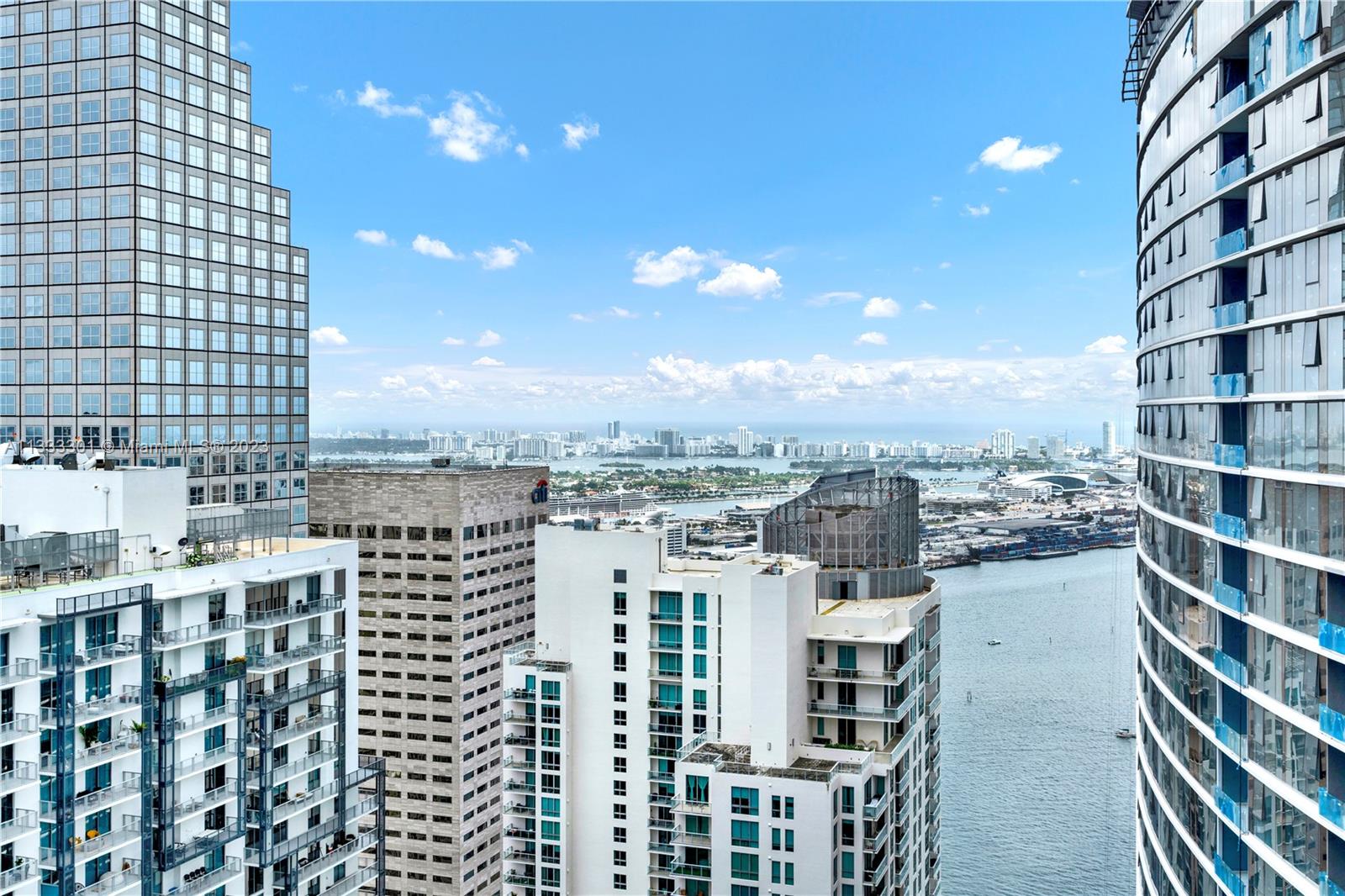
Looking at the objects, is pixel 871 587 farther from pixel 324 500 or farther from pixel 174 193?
pixel 324 500

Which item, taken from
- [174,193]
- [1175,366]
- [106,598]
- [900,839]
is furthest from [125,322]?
[1175,366]

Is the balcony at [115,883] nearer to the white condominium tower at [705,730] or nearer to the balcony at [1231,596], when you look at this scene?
the white condominium tower at [705,730]

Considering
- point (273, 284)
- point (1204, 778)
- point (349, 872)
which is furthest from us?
point (273, 284)

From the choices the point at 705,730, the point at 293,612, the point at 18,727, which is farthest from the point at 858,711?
the point at 18,727

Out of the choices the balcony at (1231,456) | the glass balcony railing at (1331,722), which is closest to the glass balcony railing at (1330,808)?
the glass balcony railing at (1331,722)

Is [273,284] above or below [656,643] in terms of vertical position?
above

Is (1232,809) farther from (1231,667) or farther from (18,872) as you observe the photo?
(18,872)
